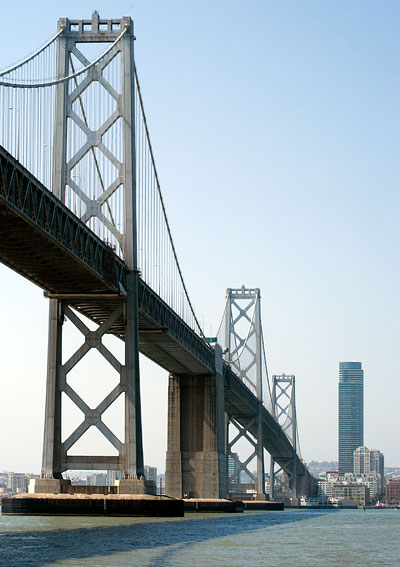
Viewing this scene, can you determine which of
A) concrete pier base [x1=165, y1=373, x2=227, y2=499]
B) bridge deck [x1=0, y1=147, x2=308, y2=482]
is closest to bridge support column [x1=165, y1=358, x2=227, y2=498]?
concrete pier base [x1=165, y1=373, x2=227, y2=499]

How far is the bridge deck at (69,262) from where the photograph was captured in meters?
27.3

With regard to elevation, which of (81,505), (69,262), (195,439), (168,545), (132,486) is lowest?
(168,545)

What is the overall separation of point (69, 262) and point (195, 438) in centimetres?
2865

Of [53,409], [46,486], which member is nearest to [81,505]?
[46,486]

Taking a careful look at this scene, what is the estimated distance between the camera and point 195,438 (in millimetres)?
59625

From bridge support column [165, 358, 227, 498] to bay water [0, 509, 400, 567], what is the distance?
22.3 metres

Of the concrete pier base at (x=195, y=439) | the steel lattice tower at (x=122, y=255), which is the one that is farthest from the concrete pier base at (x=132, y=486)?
the concrete pier base at (x=195, y=439)

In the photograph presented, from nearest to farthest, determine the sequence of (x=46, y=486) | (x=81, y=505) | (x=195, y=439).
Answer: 1. (x=81, y=505)
2. (x=46, y=486)
3. (x=195, y=439)

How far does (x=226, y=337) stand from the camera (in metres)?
89.1

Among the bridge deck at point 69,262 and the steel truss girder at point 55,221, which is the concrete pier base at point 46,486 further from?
the steel truss girder at point 55,221

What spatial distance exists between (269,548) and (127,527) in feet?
19.2

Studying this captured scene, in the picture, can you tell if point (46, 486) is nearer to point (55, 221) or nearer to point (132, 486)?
point (132, 486)

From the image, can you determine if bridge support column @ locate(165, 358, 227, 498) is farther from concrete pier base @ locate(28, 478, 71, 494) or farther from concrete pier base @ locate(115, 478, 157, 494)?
concrete pier base @ locate(28, 478, 71, 494)

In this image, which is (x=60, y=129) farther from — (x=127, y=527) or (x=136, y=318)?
(x=127, y=527)
